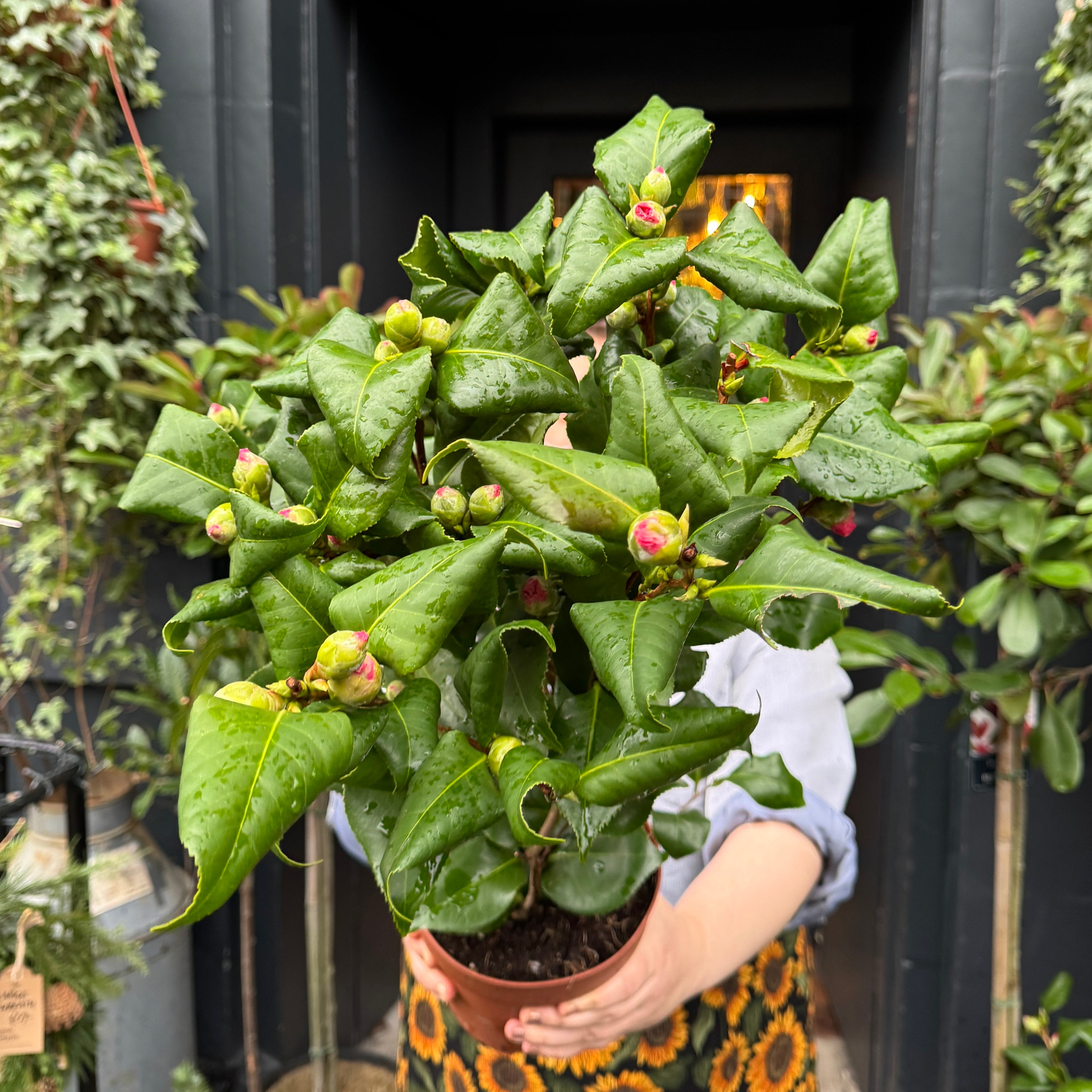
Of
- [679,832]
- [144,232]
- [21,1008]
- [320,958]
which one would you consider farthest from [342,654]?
[144,232]

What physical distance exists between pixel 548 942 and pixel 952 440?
0.44 m

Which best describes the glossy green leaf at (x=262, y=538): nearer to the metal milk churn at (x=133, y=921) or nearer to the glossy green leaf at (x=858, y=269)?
the glossy green leaf at (x=858, y=269)

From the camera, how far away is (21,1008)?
31.8 inches

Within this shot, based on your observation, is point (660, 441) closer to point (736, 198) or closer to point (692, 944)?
point (692, 944)

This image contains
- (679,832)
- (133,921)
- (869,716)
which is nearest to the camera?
(679,832)

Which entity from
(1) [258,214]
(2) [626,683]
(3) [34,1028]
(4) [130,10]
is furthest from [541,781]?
(4) [130,10]

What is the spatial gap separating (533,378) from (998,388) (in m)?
1.14

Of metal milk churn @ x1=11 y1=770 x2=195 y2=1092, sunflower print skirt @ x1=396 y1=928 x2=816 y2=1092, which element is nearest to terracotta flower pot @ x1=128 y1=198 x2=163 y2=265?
metal milk churn @ x1=11 y1=770 x2=195 y2=1092

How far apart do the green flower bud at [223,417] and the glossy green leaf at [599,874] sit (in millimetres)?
298

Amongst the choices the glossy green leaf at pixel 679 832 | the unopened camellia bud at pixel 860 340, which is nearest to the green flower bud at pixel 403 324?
the unopened camellia bud at pixel 860 340

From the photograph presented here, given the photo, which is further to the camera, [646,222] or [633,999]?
[633,999]

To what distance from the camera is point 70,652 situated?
1.80 metres

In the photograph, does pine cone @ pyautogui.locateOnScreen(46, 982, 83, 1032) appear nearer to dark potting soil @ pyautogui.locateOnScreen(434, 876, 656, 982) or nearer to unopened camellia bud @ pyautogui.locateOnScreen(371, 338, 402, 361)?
dark potting soil @ pyautogui.locateOnScreen(434, 876, 656, 982)

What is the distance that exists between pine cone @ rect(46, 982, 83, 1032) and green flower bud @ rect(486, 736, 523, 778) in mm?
718
